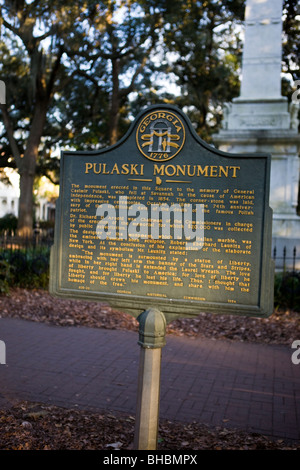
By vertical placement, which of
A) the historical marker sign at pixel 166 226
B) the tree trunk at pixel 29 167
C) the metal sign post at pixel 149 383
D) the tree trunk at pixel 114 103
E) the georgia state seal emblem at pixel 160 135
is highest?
the tree trunk at pixel 114 103

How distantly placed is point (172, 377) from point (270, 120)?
27.3ft

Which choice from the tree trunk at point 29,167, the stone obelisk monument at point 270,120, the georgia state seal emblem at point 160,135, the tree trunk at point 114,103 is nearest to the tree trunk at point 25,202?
the tree trunk at point 29,167

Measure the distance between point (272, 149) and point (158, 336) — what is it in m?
9.34

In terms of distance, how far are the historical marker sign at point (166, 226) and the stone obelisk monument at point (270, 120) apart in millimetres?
8195

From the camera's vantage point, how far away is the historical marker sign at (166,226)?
11.7ft

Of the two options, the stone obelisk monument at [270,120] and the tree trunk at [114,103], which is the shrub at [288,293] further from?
the tree trunk at [114,103]

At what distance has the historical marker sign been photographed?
3580 millimetres

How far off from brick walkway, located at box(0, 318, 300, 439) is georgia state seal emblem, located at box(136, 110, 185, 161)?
2.72 meters

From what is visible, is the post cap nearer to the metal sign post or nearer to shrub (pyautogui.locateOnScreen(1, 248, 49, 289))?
the metal sign post

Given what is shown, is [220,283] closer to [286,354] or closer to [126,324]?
[286,354]

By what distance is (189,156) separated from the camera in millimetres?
3730

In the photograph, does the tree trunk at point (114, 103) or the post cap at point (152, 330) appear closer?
the post cap at point (152, 330)
